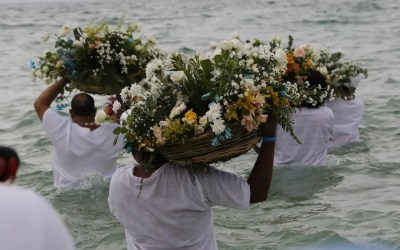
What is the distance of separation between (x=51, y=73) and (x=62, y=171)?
1.08 metres

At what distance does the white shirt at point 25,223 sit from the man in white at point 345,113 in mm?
7558

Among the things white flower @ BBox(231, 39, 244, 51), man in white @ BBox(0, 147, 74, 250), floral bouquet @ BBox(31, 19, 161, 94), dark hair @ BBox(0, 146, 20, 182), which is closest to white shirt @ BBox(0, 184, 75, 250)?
man in white @ BBox(0, 147, 74, 250)

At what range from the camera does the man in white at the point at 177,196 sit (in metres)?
4.47

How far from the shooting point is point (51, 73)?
746cm

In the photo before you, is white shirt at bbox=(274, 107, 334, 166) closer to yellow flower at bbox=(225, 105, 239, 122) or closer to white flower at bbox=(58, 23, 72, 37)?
white flower at bbox=(58, 23, 72, 37)

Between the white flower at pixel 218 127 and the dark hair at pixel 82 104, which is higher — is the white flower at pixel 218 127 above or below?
above

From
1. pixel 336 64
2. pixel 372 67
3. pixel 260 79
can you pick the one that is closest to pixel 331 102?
pixel 336 64

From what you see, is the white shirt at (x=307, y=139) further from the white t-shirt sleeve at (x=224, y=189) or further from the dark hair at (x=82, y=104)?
the white t-shirt sleeve at (x=224, y=189)

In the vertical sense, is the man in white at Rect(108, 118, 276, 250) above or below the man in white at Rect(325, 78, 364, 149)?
above

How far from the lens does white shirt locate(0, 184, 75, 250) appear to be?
8.23 ft

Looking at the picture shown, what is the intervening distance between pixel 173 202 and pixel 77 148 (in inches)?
134

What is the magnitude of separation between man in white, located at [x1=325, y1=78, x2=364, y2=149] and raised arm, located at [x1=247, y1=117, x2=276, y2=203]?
5389mm

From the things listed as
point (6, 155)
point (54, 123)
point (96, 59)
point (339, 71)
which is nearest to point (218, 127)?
point (6, 155)

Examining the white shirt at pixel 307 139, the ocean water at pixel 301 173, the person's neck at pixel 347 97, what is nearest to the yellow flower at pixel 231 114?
the ocean water at pixel 301 173
